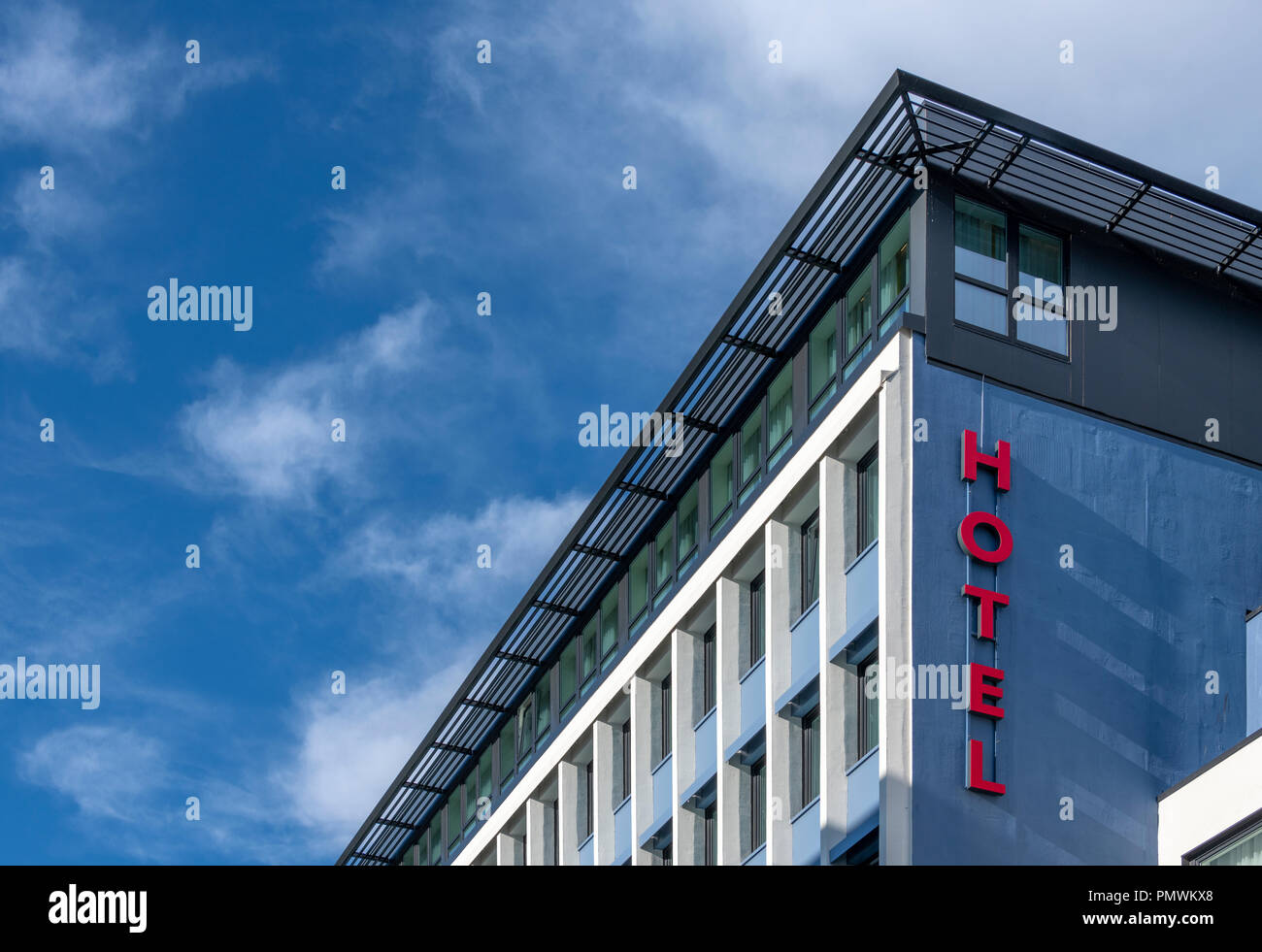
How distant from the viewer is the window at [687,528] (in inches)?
1768

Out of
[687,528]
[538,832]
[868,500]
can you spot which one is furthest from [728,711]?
[538,832]

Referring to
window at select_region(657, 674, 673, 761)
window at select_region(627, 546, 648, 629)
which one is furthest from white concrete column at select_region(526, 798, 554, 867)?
window at select_region(657, 674, 673, 761)

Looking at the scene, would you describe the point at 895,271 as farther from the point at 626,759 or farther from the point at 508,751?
the point at 508,751

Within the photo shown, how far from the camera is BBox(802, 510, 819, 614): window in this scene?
3919 cm

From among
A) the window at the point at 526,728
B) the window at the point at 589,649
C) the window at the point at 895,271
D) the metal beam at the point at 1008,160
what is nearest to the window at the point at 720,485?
the window at the point at 895,271

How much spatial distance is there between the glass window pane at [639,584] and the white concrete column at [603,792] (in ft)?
10.1

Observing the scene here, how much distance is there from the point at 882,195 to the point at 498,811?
2407cm

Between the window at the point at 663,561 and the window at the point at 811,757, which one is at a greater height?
the window at the point at 663,561

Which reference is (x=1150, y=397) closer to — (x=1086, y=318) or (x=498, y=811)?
(x=1086, y=318)

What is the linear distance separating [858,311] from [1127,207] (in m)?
5.25

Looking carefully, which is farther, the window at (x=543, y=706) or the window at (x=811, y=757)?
the window at (x=543, y=706)

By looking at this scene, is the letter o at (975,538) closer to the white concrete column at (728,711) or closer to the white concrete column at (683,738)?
the white concrete column at (728,711)

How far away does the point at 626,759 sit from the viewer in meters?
48.0
